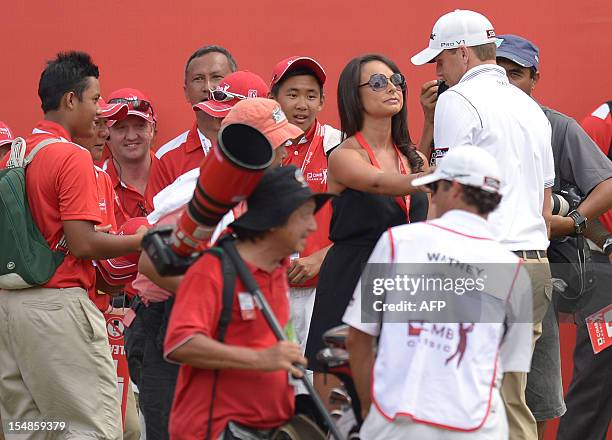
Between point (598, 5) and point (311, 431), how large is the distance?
3736 millimetres

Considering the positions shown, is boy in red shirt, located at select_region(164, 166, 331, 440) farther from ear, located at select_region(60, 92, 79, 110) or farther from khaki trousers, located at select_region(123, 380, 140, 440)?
khaki trousers, located at select_region(123, 380, 140, 440)

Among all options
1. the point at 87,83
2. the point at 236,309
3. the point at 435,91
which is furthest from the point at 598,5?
the point at 236,309

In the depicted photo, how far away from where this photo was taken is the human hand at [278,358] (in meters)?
3.39

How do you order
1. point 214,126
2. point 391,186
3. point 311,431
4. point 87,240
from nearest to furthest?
point 311,431 < point 391,186 < point 87,240 < point 214,126

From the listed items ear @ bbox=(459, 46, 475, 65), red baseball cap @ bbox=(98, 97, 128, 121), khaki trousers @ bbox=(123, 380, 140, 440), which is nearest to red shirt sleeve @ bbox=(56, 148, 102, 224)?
red baseball cap @ bbox=(98, 97, 128, 121)

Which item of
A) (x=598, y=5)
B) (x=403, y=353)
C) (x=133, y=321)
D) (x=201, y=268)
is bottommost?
(x=133, y=321)

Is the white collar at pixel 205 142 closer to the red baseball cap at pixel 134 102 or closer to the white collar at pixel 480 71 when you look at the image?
the red baseball cap at pixel 134 102

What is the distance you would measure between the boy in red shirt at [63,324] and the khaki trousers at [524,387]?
1736 millimetres

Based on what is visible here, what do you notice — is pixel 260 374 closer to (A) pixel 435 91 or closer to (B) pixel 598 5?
(A) pixel 435 91

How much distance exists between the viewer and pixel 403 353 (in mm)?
3523

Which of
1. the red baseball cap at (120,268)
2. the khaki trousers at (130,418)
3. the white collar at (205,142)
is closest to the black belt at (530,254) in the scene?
the white collar at (205,142)

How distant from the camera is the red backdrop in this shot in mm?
6449

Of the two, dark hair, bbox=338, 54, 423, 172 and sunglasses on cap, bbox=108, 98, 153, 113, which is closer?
dark hair, bbox=338, 54, 423, 172

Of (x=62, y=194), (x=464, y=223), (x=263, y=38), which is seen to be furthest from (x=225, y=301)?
(x=263, y=38)
